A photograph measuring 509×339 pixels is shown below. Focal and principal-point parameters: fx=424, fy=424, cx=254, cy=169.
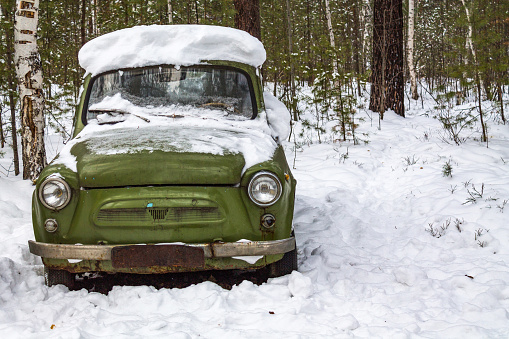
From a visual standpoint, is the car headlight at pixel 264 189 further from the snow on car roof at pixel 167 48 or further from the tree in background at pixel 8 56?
the tree in background at pixel 8 56

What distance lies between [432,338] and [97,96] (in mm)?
3372

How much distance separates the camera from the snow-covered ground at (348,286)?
8.30ft

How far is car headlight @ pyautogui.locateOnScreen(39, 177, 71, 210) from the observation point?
2816mm

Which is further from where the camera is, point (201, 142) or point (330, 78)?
point (330, 78)

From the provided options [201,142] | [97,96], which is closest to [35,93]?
[97,96]

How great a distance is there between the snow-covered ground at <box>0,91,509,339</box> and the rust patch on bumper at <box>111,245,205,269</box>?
297 millimetres

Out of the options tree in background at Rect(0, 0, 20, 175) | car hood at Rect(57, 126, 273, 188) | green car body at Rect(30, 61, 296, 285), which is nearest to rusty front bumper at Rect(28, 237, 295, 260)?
green car body at Rect(30, 61, 296, 285)

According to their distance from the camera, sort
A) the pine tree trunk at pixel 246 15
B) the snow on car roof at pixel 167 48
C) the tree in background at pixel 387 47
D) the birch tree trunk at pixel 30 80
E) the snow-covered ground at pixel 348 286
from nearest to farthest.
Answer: the snow-covered ground at pixel 348 286 < the snow on car roof at pixel 167 48 < the birch tree trunk at pixel 30 80 < the pine tree trunk at pixel 246 15 < the tree in background at pixel 387 47

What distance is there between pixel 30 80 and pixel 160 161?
4.54 meters

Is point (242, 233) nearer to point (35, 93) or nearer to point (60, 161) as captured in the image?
point (60, 161)

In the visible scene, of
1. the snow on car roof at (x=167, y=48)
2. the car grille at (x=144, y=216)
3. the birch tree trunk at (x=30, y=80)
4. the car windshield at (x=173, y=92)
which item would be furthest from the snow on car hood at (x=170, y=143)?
the birch tree trunk at (x=30, y=80)

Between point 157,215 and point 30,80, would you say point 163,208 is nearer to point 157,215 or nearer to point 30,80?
point 157,215

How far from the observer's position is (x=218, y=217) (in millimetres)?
2852

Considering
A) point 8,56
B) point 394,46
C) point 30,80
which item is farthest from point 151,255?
point 394,46
